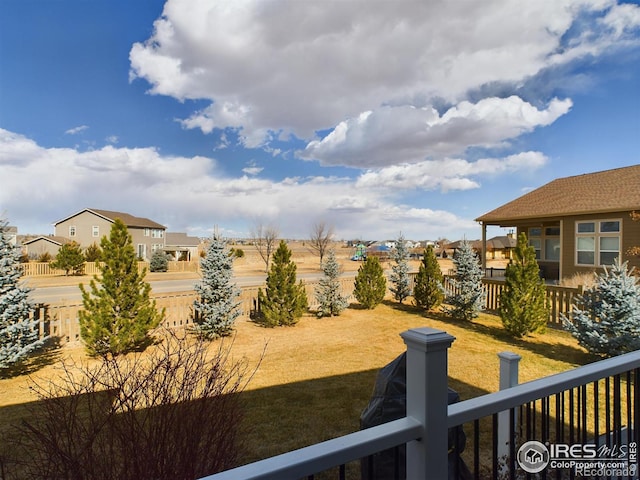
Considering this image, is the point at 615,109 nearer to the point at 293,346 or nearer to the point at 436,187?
the point at 293,346

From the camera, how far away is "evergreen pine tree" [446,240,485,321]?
8898 millimetres

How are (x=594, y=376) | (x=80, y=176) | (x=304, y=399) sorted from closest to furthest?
1. (x=594, y=376)
2. (x=304, y=399)
3. (x=80, y=176)

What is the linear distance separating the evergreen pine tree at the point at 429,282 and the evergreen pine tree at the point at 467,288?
2.53 feet

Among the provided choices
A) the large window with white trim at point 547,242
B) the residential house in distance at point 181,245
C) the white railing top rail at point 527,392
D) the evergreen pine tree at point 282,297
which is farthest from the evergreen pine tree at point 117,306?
the residential house in distance at point 181,245

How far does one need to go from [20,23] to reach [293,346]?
27.7 ft

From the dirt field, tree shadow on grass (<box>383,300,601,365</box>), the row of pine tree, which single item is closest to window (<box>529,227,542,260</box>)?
the dirt field

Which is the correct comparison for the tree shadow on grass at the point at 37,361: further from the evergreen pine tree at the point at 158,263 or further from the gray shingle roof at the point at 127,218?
the gray shingle roof at the point at 127,218

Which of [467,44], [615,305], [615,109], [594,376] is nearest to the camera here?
[594,376]

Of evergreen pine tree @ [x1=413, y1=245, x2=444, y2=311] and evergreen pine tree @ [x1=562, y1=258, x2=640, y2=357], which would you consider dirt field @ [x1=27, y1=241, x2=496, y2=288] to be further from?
evergreen pine tree @ [x1=562, y1=258, x2=640, y2=357]

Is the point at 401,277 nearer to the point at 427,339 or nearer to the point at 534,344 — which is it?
the point at 534,344

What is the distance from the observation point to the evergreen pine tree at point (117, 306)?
19.9 ft

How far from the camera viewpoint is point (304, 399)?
4465 mm

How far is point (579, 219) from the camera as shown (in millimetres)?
13383

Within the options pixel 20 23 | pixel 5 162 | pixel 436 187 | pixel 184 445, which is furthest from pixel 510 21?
pixel 436 187
